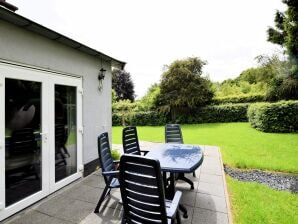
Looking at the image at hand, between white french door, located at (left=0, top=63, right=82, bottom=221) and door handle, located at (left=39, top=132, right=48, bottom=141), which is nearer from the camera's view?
white french door, located at (left=0, top=63, right=82, bottom=221)

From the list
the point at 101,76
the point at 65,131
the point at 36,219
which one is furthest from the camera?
the point at 101,76

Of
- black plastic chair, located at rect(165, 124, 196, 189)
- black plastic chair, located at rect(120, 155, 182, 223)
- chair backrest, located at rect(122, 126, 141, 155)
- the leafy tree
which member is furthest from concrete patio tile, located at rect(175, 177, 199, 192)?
the leafy tree

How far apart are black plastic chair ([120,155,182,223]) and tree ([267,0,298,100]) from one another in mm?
17618

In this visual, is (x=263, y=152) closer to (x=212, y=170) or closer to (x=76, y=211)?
(x=212, y=170)

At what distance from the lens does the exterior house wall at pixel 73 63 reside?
3.42 m

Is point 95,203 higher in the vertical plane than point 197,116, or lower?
lower

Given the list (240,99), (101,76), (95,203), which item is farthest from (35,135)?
(240,99)

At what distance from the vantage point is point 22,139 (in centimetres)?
378

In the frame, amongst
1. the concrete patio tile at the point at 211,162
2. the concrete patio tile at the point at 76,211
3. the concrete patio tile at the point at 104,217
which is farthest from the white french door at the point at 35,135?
the concrete patio tile at the point at 211,162

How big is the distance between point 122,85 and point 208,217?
113 feet

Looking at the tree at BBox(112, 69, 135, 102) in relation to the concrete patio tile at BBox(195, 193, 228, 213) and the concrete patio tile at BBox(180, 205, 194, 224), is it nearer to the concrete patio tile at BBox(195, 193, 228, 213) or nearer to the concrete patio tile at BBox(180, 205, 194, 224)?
the concrete patio tile at BBox(195, 193, 228, 213)

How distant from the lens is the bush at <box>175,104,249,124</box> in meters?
17.3

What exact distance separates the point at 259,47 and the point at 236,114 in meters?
8.20

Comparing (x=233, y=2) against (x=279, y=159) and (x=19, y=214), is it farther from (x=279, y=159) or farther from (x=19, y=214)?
(x=19, y=214)
